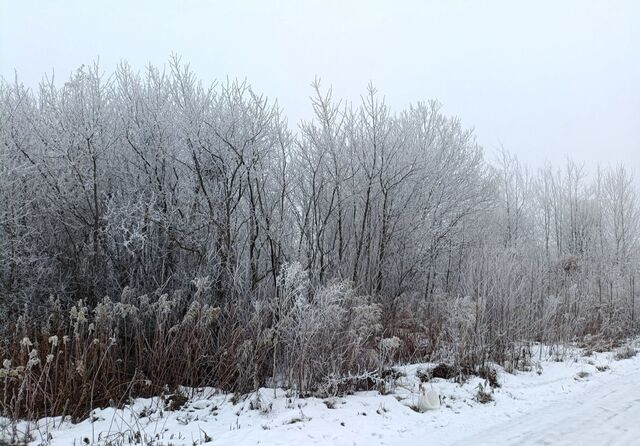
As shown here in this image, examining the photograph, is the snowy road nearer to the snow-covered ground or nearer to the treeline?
the snow-covered ground

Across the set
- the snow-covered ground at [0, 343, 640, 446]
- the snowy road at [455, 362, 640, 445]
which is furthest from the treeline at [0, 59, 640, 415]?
the snowy road at [455, 362, 640, 445]

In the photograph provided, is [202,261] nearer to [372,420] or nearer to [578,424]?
[372,420]

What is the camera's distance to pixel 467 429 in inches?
165

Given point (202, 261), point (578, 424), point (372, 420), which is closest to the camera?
point (578, 424)

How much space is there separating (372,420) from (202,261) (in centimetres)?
372

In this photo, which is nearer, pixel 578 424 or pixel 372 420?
pixel 578 424

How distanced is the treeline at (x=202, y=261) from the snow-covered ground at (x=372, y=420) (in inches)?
12.6

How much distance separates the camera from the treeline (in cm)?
505

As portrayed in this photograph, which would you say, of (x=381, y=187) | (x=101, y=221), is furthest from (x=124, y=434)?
(x=381, y=187)

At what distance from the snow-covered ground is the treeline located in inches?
12.6

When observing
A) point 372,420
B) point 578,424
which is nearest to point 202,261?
point 372,420

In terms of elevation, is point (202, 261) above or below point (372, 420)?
above

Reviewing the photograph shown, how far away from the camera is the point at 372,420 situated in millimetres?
4258

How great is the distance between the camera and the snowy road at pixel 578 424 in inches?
146
